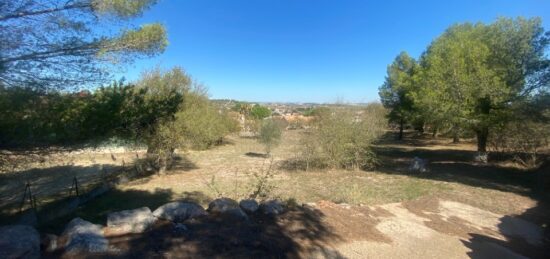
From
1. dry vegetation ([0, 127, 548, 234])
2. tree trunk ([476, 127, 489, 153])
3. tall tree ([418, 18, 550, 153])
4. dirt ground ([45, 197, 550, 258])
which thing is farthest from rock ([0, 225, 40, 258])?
tree trunk ([476, 127, 489, 153])

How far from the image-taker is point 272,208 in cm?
618

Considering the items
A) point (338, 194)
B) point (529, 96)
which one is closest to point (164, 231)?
point (338, 194)

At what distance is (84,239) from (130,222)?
67 centimetres

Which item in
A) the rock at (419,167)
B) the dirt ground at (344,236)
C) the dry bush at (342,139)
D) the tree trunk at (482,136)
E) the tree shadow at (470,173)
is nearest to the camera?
the dirt ground at (344,236)

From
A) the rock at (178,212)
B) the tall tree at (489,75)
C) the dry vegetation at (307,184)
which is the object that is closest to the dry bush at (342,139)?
the dry vegetation at (307,184)

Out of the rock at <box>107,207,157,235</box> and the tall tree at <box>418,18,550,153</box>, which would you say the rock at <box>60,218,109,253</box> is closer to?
the rock at <box>107,207,157,235</box>

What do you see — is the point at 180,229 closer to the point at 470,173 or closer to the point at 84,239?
the point at 84,239

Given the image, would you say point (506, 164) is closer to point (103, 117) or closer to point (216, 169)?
point (216, 169)

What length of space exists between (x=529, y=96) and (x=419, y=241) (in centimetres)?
1116

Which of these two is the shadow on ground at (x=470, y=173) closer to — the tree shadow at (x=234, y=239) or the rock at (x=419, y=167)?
the rock at (x=419, y=167)

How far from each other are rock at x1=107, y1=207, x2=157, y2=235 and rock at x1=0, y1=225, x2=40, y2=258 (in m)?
0.85

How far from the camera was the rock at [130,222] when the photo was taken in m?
4.66

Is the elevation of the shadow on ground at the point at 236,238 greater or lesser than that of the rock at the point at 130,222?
lesser

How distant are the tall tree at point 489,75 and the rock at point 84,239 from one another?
1423 cm
